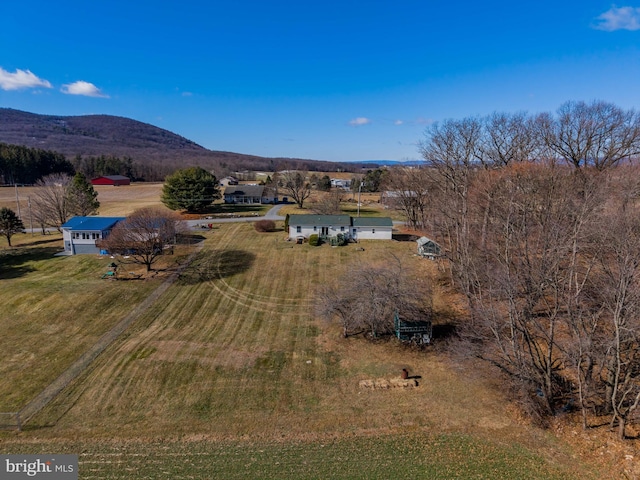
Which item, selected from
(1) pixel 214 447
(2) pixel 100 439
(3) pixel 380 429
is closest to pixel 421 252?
(3) pixel 380 429

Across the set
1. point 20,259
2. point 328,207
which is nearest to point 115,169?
point 20,259

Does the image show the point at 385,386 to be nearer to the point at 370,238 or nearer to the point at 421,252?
the point at 421,252

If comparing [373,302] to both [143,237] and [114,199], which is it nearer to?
[143,237]

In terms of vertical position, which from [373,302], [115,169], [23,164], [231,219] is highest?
[23,164]

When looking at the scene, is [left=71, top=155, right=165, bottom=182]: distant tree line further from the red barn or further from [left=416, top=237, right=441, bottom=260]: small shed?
[left=416, top=237, right=441, bottom=260]: small shed

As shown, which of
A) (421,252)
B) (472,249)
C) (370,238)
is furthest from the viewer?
(370,238)

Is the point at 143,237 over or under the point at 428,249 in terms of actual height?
over

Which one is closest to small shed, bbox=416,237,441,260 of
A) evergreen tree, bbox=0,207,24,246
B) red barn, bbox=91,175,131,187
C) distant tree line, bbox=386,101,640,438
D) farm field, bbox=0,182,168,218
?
distant tree line, bbox=386,101,640,438
